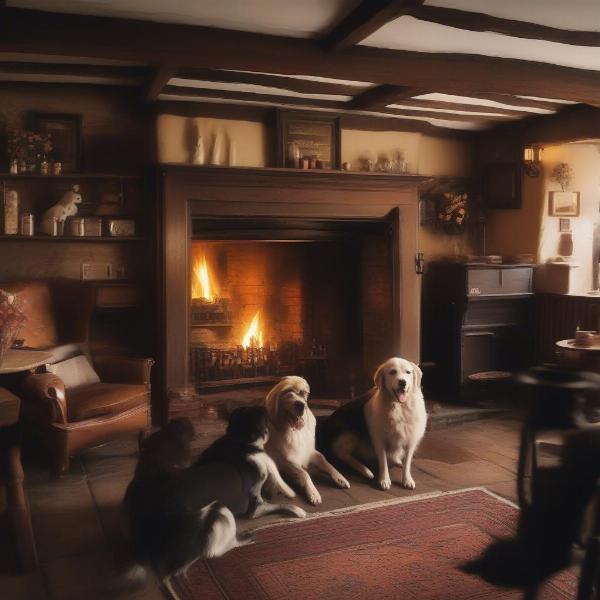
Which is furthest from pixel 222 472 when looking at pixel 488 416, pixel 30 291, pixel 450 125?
pixel 450 125

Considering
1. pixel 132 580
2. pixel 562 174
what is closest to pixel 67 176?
pixel 132 580

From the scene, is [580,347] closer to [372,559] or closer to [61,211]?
[372,559]

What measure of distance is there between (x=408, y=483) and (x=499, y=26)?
2483 mm

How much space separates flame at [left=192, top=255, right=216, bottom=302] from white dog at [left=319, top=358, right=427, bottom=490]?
195 cm

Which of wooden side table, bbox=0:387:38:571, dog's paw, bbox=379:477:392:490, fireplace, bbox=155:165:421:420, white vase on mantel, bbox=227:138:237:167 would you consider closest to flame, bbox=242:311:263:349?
fireplace, bbox=155:165:421:420

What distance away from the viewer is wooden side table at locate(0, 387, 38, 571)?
281cm

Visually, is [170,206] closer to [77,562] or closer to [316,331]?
[316,331]

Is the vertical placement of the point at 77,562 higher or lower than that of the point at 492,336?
lower

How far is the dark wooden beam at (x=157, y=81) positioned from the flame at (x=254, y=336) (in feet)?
6.41

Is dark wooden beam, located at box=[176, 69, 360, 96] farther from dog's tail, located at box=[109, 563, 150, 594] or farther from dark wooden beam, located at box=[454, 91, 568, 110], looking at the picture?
dog's tail, located at box=[109, 563, 150, 594]

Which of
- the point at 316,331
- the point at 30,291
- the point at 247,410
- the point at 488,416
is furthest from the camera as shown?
the point at 316,331

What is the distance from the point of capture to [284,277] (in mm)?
5789

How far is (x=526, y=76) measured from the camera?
4.00 m

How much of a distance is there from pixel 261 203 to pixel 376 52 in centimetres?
175
